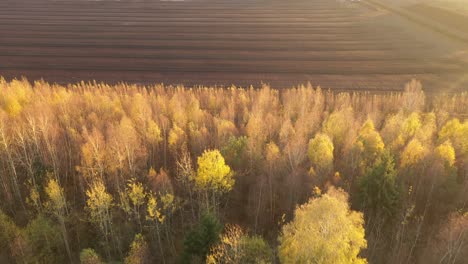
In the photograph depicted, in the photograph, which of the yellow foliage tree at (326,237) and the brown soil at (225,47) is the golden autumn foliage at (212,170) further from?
the brown soil at (225,47)

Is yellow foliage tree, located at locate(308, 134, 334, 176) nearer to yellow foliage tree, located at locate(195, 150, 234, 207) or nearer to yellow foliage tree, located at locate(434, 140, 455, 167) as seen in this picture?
yellow foliage tree, located at locate(195, 150, 234, 207)

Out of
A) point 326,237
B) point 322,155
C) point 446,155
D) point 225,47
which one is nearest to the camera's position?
point 326,237

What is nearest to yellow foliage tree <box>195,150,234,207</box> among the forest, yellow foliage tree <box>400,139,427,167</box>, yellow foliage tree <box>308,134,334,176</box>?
the forest

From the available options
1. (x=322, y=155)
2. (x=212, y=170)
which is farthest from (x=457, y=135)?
(x=212, y=170)

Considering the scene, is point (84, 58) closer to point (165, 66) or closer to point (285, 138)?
point (165, 66)

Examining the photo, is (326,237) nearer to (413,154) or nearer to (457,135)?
(413,154)

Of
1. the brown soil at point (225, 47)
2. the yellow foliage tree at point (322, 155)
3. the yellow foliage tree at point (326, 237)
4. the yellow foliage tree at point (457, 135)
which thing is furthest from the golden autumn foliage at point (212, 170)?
the brown soil at point (225, 47)

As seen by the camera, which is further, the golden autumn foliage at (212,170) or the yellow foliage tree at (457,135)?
the yellow foliage tree at (457,135)

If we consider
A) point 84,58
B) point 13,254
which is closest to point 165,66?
point 84,58
